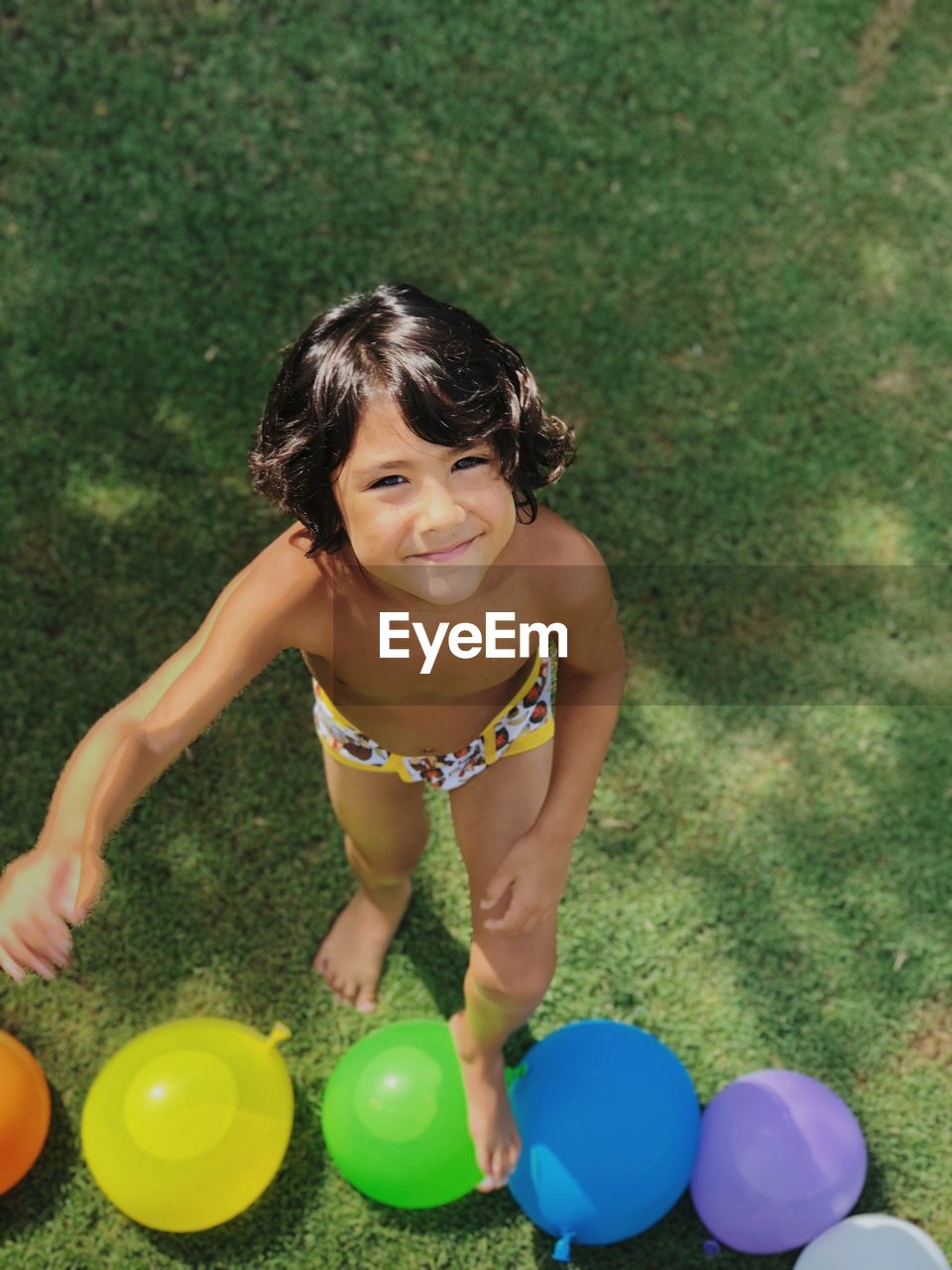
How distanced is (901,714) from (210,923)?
6.64ft

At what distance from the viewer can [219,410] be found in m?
3.90

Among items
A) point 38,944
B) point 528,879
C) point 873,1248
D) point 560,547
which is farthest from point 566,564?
point 873,1248

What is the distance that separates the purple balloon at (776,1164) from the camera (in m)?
2.82

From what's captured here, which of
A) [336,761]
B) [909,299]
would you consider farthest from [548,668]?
[909,299]

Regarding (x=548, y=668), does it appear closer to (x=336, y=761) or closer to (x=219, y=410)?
(x=336, y=761)

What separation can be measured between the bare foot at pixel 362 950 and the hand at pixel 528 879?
0.75 metres

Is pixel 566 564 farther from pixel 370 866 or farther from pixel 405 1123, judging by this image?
pixel 405 1123

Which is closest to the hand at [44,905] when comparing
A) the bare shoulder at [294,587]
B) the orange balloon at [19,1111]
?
the bare shoulder at [294,587]

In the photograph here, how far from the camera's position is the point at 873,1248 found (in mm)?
2752

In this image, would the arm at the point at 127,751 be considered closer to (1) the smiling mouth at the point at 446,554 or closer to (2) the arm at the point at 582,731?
(1) the smiling mouth at the point at 446,554

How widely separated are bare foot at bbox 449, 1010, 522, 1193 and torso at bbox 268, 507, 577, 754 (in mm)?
758

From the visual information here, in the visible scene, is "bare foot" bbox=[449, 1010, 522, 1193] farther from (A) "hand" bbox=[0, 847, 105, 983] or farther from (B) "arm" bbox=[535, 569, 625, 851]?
(A) "hand" bbox=[0, 847, 105, 983]

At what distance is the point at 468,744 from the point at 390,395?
2.79 feet

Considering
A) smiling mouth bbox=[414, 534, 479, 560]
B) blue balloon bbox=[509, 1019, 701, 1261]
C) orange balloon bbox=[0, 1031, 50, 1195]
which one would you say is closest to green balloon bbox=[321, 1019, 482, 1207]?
blue balloon bbox=[509, 1019, 701, 1261]
